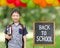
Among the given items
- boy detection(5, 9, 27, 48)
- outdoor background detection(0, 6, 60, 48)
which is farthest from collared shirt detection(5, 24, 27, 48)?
outdoor background detection(0, 6, 60, 48)

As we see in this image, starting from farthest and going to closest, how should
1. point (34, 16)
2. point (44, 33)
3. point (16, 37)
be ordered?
point (34, 16) → point (44, 33) → point (16, 37)

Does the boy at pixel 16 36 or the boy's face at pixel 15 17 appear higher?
the boy's face at pixel 15 17

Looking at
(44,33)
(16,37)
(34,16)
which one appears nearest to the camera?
(16,37)

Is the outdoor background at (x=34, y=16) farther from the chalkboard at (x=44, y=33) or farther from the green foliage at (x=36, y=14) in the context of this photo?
the chalkboard at (x=44, y=33)

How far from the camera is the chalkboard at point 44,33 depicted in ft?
13.6

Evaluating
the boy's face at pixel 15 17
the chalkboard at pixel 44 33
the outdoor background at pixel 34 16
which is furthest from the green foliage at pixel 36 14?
the boy's face at pixel 15 17

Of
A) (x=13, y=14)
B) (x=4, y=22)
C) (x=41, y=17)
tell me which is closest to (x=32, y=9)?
(x=41, y=17)

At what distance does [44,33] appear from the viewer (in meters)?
4.17

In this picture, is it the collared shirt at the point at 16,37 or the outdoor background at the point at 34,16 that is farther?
the outdoor background at the point at 34,16

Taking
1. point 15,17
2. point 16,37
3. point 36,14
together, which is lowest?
point 16,37

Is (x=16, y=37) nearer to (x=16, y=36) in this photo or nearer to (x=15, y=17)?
(x=16, y=36)

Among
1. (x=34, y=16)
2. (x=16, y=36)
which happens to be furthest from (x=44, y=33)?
(x=16, y=36)

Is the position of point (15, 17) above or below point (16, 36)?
above

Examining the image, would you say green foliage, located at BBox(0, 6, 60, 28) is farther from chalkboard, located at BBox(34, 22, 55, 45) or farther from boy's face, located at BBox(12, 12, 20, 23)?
boy's face, located at BBox(12, 12, 20, 23)
